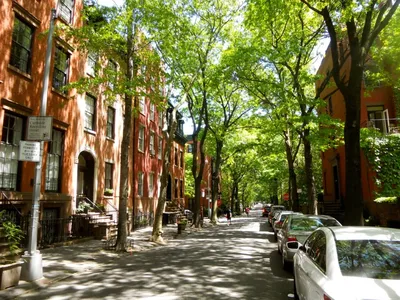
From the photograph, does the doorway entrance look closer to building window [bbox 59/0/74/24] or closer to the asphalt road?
building window [bbox 59/0/74/24]

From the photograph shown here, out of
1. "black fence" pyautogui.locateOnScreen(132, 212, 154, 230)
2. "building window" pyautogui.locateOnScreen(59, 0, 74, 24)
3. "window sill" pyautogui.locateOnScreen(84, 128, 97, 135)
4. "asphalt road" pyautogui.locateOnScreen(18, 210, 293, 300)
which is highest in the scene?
"building window" pyautogui.locateOnScreen(59, 0, 74, 24)

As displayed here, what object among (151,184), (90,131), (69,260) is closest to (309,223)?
(69,260)

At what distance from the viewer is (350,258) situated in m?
4.44

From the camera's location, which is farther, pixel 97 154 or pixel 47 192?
pixel 97 154

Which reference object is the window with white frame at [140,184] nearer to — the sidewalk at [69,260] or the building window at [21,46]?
the sidewalk at [69,260]

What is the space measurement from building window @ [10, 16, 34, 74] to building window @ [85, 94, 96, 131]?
205 inches

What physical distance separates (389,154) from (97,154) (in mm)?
16979

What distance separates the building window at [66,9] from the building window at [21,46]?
269 centimetres

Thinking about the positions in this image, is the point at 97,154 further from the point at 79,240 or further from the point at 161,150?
the point at 161,150

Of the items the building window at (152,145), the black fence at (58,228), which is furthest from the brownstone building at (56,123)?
the building window at (152,145)

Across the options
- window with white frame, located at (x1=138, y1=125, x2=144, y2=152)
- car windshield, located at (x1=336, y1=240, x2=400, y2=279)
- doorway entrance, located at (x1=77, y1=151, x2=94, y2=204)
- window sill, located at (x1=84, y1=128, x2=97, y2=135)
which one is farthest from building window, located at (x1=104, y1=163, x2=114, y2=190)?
car windshield, located at (x1=336, y1=240, x2=400, y2=279)

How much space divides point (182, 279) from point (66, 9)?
14197 millimetres

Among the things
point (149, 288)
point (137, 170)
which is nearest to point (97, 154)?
point (137, 170)

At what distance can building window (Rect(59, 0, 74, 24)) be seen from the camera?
16.5 metres
